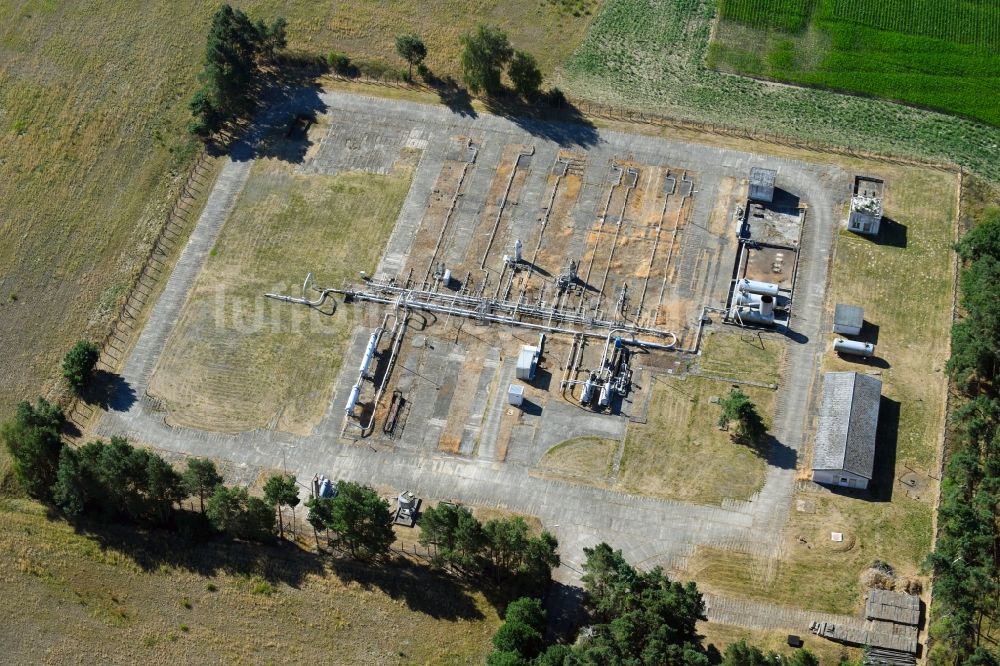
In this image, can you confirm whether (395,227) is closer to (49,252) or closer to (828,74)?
(49,252)

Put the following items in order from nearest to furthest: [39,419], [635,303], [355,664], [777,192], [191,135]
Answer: [355,664] → [39,419] → [635,303] → [777,192] → [191,135]

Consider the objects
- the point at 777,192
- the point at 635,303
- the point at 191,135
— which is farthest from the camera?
the point at 191,135

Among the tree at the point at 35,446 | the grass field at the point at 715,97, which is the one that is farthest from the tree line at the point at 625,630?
the grass field at the point at 715,97

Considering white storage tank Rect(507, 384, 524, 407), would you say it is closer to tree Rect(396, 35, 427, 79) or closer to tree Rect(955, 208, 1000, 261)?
tree Rect(955, 208, 1000, 261)

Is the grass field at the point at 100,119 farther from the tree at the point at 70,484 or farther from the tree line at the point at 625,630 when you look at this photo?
the tree line at the point at 625,630

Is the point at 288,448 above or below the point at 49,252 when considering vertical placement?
below

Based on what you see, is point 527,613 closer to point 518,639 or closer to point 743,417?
point 518,639

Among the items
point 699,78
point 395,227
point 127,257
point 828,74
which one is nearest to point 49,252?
point 127,257
